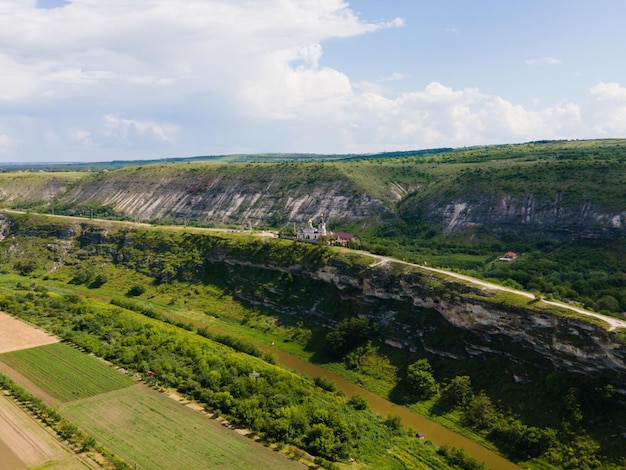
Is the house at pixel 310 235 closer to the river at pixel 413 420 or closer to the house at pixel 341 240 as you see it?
the house at pixel 341 240

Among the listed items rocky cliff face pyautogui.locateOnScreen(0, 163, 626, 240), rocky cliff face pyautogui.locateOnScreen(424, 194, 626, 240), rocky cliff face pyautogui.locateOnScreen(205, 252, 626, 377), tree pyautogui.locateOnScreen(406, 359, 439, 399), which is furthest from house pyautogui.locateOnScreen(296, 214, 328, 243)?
tree pyautogui.locateOnScreen(406, 359, 439, 399)

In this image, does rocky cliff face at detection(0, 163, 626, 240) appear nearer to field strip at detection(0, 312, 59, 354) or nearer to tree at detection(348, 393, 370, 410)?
tree at detection(348, 393, 370, 410)

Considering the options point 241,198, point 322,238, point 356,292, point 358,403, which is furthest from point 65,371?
point 241,198

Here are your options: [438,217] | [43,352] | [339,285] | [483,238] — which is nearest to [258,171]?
[438,217]

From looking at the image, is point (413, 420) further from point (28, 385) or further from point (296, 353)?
point (28, 385)

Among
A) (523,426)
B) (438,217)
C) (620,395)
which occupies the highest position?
(438,217)

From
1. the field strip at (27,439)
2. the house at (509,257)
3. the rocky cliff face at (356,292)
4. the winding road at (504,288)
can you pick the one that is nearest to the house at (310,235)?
the rocky cliff face at (356,292)

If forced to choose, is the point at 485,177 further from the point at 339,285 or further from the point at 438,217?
the point at 339,285
